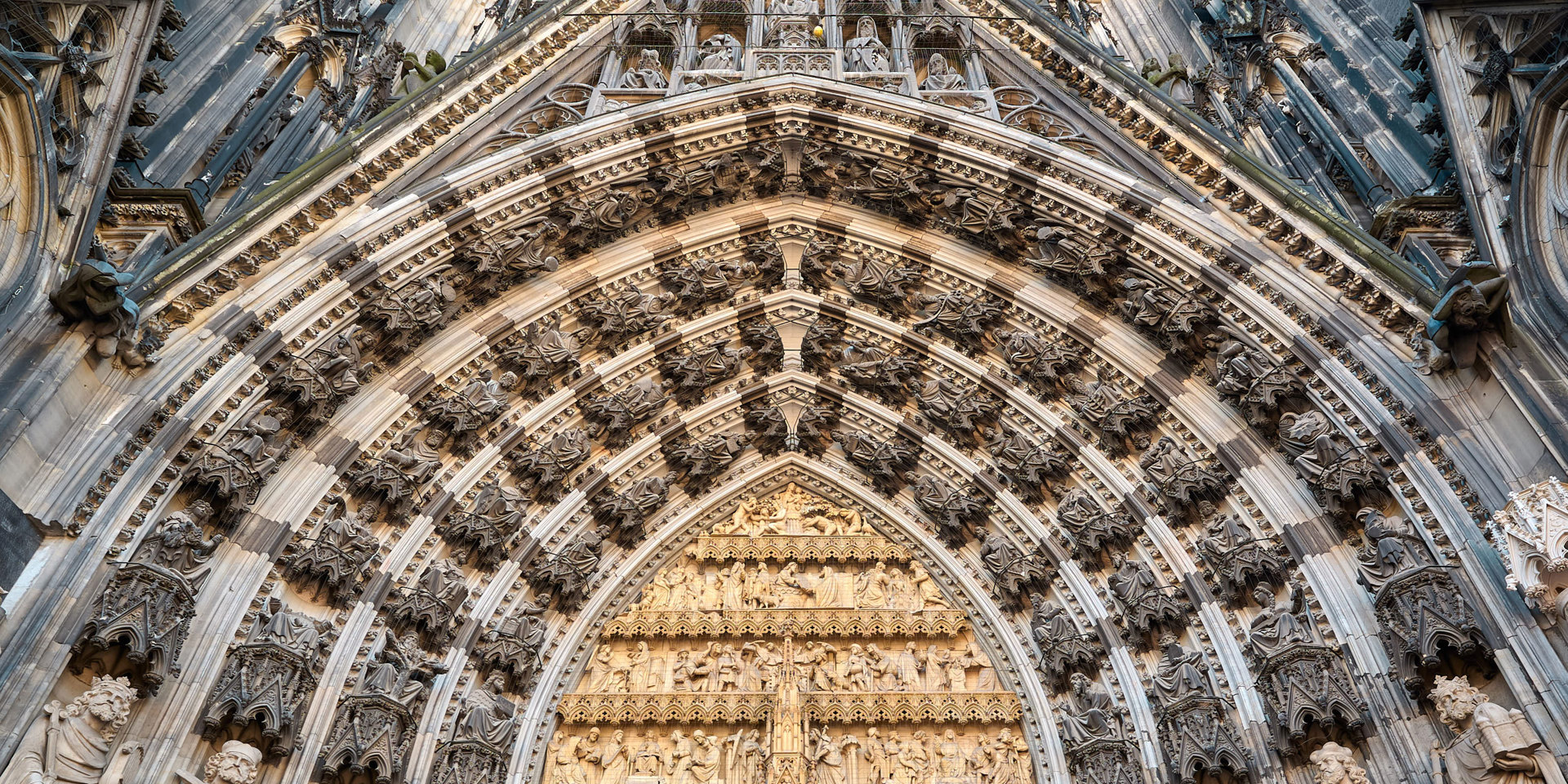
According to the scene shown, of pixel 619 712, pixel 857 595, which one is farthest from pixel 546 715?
pixel 857 595

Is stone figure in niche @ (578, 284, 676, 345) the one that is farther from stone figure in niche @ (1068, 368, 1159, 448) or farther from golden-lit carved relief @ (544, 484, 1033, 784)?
stone figure in niche @ (1068, 368, 1159, 448)

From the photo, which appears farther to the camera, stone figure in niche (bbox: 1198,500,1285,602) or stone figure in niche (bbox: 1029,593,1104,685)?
stone figure in niche (bbox: 1029,593,1104,685)

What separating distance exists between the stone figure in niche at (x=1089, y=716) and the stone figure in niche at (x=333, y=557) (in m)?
4.83

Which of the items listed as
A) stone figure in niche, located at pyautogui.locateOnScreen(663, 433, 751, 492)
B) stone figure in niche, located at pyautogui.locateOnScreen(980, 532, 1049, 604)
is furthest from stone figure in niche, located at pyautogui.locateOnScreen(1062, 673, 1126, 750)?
stone figure in niche, located at pyautogui.locateOnScreen(663, 433, 751, 492)

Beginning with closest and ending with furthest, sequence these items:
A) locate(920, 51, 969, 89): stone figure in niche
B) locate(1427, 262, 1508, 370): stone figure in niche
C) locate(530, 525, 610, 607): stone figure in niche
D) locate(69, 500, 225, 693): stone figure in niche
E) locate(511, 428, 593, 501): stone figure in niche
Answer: locate(69, 500, 225, 693): stone figure in niche
locate(1427, 262, 1508, 370): stone figure in niche
locate(530, 525, 610, 607): stone figure in niche
locate(511, 428, 593, 501): stone figure in niche
locate(920, 51, 969, 89): stone figure in niche

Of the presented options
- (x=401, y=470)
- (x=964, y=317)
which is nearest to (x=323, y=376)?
(x=401, y=470)

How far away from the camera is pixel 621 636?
8.66 m

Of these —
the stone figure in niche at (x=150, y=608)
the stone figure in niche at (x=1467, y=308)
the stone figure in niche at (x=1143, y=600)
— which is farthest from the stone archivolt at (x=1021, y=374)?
the stone figure in niche at (x=150, y=608)

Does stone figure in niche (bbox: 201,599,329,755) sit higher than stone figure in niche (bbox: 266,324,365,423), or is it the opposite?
stone figure in niche (bbox: 266,324,365,423)

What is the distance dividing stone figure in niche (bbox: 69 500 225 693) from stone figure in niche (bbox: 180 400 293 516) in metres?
0.28

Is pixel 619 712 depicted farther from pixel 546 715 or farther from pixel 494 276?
pixel 494 276

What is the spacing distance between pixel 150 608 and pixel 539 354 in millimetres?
3406

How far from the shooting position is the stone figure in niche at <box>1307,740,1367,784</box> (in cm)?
624

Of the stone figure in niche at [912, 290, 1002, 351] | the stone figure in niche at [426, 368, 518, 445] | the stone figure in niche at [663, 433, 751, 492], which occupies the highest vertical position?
the stone figure in niche at [912, 290, 1002, 351]
